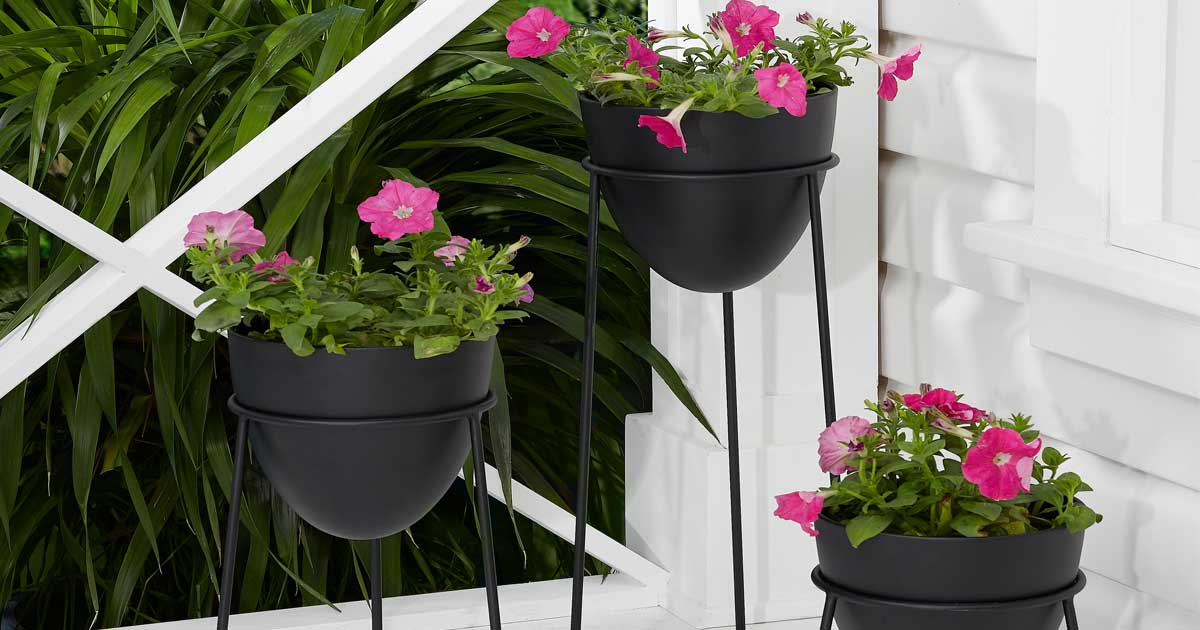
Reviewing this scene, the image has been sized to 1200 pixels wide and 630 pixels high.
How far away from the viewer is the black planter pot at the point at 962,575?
1.13 m

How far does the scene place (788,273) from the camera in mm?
1906

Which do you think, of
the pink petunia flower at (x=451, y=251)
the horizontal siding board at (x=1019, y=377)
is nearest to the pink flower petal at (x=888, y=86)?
the horizontal siding board at (x=1019, y=377)

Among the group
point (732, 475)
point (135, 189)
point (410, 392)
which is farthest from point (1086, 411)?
point (135, 189)

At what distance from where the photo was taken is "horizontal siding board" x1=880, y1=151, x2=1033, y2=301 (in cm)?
169

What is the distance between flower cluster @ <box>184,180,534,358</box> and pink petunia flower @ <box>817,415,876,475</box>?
29 cm

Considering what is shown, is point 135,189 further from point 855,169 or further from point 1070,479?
point 1070,479

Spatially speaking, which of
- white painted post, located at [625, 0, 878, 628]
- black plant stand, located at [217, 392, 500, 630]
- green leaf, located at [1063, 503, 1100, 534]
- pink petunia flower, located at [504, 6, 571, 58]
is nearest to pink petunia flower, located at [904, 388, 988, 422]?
green leaf, located at [1063, 503, 1100, 534]

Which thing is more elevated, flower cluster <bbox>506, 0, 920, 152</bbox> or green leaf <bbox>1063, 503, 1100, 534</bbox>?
flower cluster <bbox>506, 0, 920, 152</bbox>

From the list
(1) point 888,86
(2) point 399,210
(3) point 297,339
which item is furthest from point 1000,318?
(3) point 297,339

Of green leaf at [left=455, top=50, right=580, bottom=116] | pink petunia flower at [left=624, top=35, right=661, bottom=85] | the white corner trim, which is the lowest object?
the white corner trim

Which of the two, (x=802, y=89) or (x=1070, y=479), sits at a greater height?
(x=802, y=89)

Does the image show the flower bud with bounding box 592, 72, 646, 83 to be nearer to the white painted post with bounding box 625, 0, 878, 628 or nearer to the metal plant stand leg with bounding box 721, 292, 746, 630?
the metal plant stand leg with bounding box 721, 292, 746, 630

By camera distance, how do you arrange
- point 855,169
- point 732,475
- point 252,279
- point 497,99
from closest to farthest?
point 252,279 < point 732,475 < point 855,169 < point 497,99

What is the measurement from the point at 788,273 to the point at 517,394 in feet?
1.49
